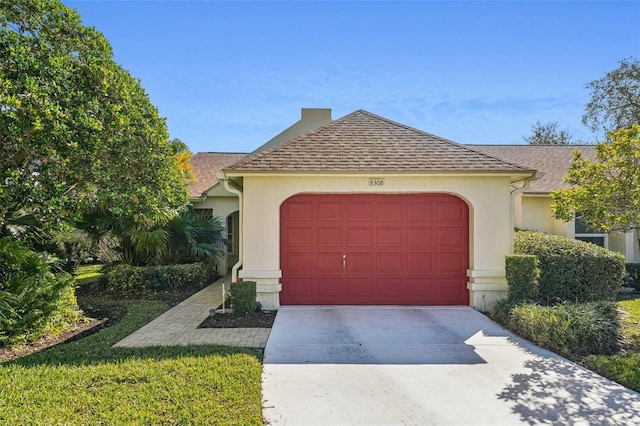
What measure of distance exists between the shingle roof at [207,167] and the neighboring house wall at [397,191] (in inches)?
262

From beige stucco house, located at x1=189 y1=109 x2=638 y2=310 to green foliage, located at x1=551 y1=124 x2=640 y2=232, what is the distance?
0.98 m

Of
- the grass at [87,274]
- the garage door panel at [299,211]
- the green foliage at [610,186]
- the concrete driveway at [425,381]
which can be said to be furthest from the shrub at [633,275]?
the grass at [87,274]

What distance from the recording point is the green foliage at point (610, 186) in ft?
22.5

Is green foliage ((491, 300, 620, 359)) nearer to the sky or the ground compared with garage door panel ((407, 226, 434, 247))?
nearer to the ground

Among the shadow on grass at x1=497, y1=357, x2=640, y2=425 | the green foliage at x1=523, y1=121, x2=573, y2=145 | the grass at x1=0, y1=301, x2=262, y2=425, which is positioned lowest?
the shadow on grass at x1=497, y1=357, x2=640, y2=425

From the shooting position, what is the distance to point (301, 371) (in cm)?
500

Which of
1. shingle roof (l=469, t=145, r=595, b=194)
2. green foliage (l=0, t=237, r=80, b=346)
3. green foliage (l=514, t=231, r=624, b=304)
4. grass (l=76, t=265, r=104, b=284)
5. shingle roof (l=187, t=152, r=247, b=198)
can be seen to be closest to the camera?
green foliage (l=0, t=237, r=80, b=346)

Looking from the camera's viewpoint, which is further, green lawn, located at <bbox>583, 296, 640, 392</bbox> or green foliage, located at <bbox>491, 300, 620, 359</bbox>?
green foliage, located at <bbox>491, 300, 620, 359</bbox>

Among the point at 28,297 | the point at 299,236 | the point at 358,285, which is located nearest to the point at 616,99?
the point at 358,285

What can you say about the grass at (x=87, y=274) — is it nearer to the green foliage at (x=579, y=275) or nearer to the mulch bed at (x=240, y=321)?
the mulch bed at (x=240, y=321)

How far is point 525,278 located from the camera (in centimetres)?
784

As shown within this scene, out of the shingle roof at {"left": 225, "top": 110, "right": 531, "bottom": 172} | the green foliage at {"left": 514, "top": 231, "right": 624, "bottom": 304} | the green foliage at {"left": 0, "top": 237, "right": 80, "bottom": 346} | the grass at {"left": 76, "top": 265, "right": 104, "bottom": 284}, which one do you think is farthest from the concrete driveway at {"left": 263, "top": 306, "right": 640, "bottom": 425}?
the grass at {"left": 76, "top": 265, "right": 104, "bottom": 284}

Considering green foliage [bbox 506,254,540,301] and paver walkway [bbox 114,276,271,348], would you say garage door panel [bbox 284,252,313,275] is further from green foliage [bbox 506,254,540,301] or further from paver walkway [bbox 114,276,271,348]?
green foliage [bbox 506,254,540,301]

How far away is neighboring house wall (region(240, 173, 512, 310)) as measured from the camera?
8.43 metres
